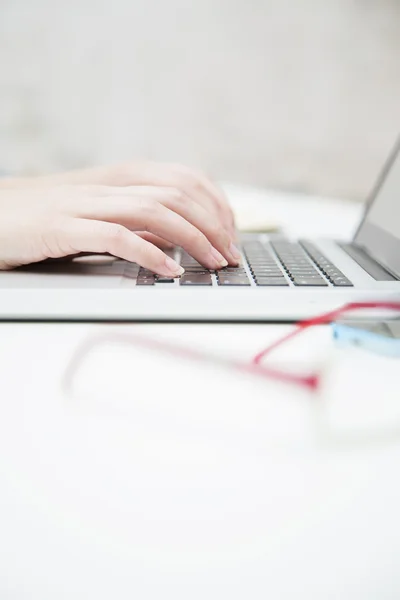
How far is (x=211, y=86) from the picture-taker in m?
1.46

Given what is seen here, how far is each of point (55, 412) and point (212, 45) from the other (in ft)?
4.38

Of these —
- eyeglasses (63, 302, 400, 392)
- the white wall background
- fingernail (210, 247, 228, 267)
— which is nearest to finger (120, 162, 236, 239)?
fingernail (210, 247, 228, 267)

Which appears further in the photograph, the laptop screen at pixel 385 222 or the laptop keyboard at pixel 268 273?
the laptop screen at pixel 385 222

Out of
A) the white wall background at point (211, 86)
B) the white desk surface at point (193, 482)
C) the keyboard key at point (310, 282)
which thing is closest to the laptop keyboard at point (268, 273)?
Result: the keyboard key at point (310, 282)

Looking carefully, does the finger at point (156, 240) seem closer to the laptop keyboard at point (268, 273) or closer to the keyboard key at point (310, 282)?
the laptop keyboard at point (268, 273)

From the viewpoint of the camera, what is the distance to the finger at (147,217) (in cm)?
50

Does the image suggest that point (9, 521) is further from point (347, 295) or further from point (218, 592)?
point (347, 295)

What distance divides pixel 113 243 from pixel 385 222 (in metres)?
0.35

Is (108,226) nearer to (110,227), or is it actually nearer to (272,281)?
(110,227)

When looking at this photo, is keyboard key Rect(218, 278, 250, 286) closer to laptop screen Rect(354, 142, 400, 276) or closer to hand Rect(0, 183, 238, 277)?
hand Rect(0, 183, 238, 277)

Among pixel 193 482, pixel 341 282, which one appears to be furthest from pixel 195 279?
pixel 193 482

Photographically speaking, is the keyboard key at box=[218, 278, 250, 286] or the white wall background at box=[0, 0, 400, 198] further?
the white wall background at box=[0, 0, 400, 198]

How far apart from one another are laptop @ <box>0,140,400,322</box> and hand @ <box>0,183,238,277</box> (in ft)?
0.06

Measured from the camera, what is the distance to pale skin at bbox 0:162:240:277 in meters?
0.47
